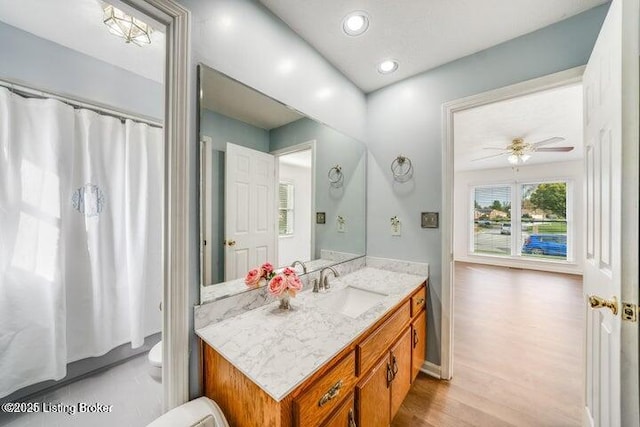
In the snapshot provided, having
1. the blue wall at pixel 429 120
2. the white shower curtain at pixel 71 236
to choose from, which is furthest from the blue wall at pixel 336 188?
the white shower curtain at pixel 71 236

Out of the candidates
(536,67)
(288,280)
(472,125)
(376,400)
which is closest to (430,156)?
(536,67)

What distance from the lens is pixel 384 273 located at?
204 cm

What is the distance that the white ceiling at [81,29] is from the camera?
1.38m

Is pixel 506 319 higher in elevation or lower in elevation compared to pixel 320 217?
lower

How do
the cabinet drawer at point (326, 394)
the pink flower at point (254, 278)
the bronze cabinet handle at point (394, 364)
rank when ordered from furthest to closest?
the bronze cabinet handle at point (394, 364), the pink flower at point (254, 278), the cabinet drawer at point (326, 394)

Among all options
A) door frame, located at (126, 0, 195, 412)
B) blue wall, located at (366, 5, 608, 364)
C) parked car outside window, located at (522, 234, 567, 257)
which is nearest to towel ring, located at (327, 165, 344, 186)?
blue wall, located at (366, 5, 608, 364)

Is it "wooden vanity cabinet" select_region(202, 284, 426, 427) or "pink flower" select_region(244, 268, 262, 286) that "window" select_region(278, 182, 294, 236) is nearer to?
"pink flower" select_region(244, 268, 262, 286)

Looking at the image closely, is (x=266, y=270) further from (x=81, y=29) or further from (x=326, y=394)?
(x=81, y=29)

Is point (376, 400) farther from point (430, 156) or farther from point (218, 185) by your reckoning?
point (430, 156)

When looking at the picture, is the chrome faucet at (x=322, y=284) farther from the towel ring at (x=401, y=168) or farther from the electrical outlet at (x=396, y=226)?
the towel ring at (x=401, y=168)

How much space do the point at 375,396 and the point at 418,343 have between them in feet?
2.46

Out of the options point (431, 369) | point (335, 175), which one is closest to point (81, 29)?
point (335, 175)

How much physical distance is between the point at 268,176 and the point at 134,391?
1914 mm

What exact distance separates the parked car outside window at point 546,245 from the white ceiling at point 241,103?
660 cm
